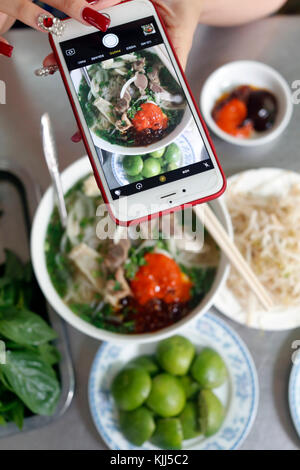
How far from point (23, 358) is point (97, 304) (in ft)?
0.75

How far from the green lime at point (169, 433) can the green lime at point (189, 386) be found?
8 cm

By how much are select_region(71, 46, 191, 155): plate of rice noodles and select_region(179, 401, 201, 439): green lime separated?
0.72 metres

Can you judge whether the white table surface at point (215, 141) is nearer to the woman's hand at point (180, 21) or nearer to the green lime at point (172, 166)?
the woman's hand at point (180, 21)

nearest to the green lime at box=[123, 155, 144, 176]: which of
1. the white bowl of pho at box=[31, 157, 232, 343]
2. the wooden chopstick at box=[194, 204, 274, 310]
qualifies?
the wooden chopstick at box=[194, 204, 274, 310]

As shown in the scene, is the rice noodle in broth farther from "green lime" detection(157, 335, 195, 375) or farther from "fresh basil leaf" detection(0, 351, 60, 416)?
"fresh basil leaf" detection(0, 351, 60, 416)

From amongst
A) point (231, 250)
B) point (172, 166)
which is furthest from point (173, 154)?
point (231, 250)

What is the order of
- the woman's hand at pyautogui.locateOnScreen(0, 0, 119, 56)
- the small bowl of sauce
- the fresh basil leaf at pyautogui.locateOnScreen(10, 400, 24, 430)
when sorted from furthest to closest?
the small bowl of sauce < the fresh basil leaf at pyautogui.locateOnScreen(10, 400, 24, 430) < the woman's hand at pyautogui.locateOnScreen(0, 0, 119, 56)

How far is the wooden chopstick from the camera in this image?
40.5 inches

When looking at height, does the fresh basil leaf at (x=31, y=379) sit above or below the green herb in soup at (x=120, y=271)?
below

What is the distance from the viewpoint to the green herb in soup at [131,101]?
0.82m

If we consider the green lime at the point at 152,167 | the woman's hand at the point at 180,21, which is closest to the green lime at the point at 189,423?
the green lime at the point at 152,167

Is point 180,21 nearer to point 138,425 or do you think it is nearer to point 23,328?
point 23,328

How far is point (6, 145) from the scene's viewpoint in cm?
149

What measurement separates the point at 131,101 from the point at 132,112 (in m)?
0.02
